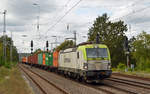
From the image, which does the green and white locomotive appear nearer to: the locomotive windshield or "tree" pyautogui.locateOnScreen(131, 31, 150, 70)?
the locomotive windshield

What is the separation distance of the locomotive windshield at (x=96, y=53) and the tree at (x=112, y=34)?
4834 centimetres

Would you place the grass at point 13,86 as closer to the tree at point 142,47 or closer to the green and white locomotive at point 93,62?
the green and white locomotive at point 93,62

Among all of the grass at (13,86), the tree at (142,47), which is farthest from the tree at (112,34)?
the grass at (13,86)

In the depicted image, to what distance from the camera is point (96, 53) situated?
19.0 meters

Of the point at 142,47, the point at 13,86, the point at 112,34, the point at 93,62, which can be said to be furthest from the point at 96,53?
the point at 112,34

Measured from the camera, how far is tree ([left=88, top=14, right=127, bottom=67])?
6819 cm

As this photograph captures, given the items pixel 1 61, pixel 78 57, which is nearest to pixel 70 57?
pixel 78 57

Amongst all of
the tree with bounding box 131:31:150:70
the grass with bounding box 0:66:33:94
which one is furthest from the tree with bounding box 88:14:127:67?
the grass with bounding box 0:66:33:94

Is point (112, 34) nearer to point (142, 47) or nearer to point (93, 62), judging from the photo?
point (142, 47)

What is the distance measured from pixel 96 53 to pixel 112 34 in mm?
54298

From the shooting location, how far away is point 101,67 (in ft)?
60.5

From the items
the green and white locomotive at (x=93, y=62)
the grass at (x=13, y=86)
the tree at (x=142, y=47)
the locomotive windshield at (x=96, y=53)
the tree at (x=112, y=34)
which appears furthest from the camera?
the tree at (x=112, y=34)

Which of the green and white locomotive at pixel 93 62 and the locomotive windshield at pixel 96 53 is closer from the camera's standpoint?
the green and white locomotive at pixel 93 62

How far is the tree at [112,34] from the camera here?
224 ft
